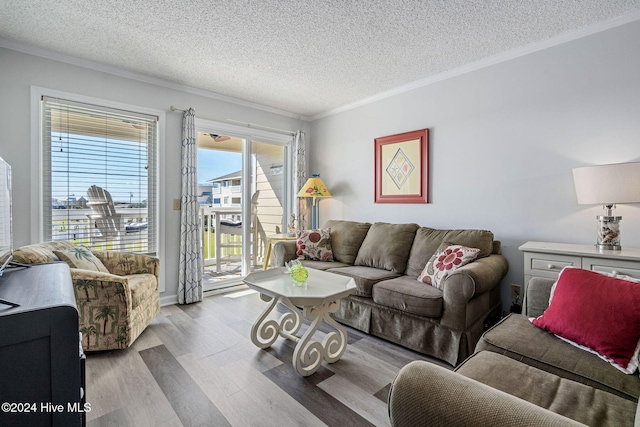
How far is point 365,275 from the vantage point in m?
2.71

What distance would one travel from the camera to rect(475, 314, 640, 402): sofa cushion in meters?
1.17

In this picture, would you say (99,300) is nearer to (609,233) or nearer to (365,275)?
(365,275)

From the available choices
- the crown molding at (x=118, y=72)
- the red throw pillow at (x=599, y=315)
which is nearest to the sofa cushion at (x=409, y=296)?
the red throw pillow at (x=599, y=315)

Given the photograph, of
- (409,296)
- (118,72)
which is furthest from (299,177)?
(409,296)

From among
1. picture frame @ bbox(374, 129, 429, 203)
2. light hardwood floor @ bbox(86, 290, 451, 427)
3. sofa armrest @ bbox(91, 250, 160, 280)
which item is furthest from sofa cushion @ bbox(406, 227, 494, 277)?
sofa armrest @ bbox(91, 250, 160, 280)

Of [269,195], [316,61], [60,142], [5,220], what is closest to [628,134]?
[316,61]

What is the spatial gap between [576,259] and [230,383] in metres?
2.41

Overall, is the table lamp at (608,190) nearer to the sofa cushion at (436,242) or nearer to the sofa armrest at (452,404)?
the sofa cushion at (436,242)

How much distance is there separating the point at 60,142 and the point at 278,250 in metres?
2.28

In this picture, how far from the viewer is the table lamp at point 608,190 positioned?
1897 millimetres

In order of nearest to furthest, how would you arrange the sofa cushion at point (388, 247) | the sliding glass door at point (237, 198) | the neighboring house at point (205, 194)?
the sofa cushion at point (388, 247), the neighboring house at point (205, 194), the sliding glass door at point (237, 198)

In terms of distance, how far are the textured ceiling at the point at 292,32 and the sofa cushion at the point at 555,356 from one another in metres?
2.08

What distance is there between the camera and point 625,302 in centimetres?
131

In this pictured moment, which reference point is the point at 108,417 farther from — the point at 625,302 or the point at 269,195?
the point at 269,195
